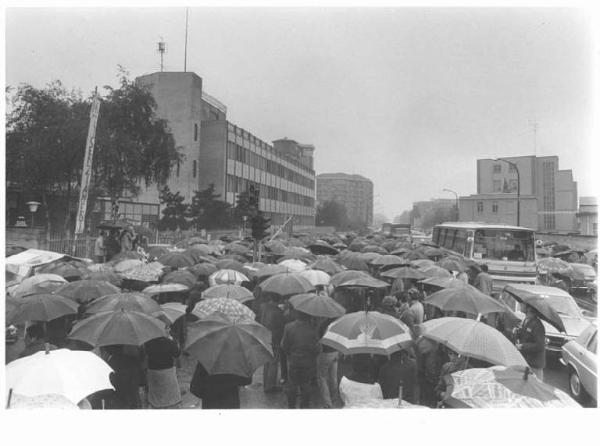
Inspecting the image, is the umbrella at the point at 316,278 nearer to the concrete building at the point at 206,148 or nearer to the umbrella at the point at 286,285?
the umbrella at the point at 286,285

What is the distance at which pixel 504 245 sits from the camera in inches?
659

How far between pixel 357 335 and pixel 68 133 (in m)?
24.5

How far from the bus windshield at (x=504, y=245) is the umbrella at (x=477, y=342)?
42.2 ft

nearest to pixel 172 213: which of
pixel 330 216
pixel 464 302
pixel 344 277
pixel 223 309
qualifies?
pixel 344 277

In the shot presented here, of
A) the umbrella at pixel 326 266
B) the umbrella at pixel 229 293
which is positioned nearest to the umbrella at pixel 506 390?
the umbrella at pixel 229 293

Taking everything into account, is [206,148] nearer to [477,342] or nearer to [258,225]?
[258,225]

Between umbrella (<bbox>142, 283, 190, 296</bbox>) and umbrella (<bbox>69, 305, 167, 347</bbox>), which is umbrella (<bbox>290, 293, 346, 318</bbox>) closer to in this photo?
umbrella (<bbox>69, 305, 167, 347</bbox>)

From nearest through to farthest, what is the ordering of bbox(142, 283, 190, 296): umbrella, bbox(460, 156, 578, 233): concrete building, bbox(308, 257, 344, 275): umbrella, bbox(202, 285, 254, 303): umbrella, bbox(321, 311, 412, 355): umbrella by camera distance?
bbox(321, 311, 412, 355): umbrella
bbox(142, 283, 190, 296): umbrella
bbox(202, 285, 254, 303): umbrella
bbox(308, 257, 344, 275): umbrella
bbox(460, 156, 578, 233): concrete building

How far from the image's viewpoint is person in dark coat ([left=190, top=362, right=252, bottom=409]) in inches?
183

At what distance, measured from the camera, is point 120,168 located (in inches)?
1105

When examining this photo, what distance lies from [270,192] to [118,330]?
60.6 metres

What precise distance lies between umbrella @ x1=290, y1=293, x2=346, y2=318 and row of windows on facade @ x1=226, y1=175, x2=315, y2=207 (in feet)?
95.8

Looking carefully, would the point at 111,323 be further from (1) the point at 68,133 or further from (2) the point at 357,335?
(1) the point at 68,133

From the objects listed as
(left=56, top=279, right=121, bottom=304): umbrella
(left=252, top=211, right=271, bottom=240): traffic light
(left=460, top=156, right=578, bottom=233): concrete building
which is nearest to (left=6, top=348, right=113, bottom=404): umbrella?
(left=56, top=279, right=121, bottom=304): umbrella
